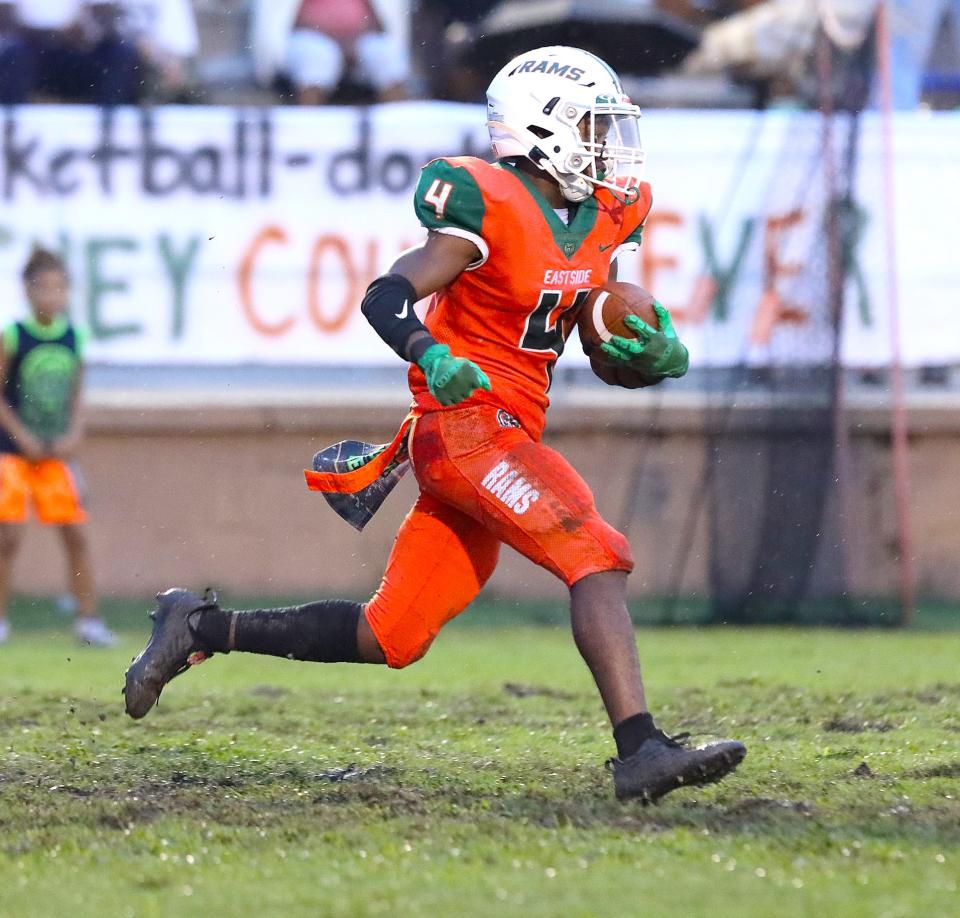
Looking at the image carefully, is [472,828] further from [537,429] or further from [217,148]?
[217,148]

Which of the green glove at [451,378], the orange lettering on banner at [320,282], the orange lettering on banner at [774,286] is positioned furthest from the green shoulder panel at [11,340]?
the green glove at [451,378]

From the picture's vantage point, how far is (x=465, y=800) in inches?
180

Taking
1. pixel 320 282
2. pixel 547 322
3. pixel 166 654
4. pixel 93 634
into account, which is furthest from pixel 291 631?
pixel 320 282

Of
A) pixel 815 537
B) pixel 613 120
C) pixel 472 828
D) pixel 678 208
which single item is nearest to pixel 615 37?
pixel 678 208

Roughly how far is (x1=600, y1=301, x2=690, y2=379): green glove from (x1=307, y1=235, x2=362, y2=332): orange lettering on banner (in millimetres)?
5690

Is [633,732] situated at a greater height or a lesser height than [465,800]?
greater

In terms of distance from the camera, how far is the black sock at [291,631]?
195 inches

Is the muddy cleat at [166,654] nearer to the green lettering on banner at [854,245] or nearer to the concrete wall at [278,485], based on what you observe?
the concrete wall at [278,485]

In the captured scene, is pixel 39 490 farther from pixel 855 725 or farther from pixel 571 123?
pixel 571 123

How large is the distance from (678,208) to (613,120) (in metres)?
5.83

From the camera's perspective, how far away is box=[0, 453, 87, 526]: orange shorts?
358 inches

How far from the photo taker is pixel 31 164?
1067cm

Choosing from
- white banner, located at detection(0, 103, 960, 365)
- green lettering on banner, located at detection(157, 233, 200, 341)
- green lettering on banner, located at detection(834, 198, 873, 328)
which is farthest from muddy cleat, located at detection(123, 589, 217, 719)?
green lettering on banner, located at detection(834, 198, 873, 328)

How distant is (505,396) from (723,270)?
19.6ft
